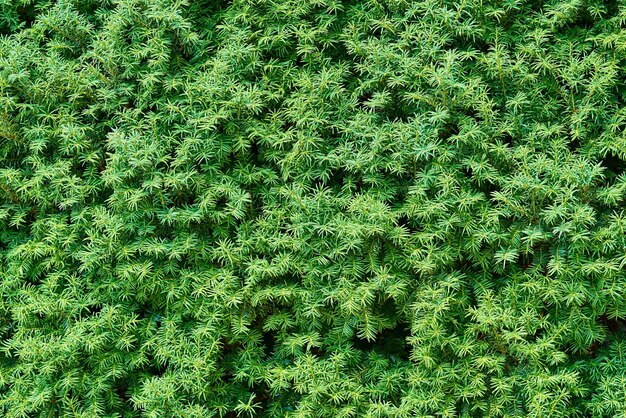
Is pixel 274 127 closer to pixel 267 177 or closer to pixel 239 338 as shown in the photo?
pixel 267 177

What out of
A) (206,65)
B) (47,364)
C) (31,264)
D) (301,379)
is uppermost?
(206,65)

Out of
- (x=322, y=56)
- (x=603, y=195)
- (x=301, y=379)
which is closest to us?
(x=603, y=195)

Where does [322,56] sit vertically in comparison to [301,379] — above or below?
above

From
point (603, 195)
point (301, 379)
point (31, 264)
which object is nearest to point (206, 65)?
point (31, 264)

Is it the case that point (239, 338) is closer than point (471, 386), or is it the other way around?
point (471, 386)

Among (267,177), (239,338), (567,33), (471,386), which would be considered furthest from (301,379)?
(567,33)

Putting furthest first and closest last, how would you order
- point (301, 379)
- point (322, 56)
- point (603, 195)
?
point (322, 56) → point (301, 379) → point (603, 195)

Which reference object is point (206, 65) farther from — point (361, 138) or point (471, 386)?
point (471, 386)
